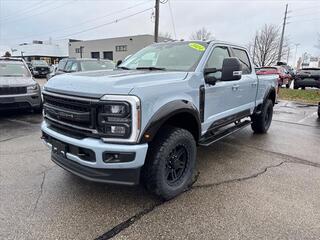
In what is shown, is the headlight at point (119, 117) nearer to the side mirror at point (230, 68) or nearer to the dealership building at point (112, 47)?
the side mirror at point (230, 68)

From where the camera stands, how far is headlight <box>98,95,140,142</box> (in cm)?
250

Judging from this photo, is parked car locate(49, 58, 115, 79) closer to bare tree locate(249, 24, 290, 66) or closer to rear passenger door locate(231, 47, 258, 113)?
rear passenger door locate(231, 47, 258, 113)

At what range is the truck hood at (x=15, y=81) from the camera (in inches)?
268

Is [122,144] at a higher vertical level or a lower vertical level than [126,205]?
higher

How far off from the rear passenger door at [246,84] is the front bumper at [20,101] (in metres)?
5.46

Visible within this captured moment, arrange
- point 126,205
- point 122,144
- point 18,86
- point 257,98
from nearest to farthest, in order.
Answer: point 122,144 < point 126,205 < point 257,98 < point 18,86

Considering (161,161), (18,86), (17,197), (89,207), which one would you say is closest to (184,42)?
(161,161)

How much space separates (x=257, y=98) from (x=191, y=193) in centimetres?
308

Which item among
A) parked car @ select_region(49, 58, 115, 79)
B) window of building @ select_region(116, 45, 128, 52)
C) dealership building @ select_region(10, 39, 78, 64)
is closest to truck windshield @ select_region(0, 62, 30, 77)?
parked car @ select_region(49, 58, 115, 79)

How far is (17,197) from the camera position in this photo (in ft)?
10.3

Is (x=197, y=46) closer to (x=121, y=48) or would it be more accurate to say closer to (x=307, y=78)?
(x=307, y=78)

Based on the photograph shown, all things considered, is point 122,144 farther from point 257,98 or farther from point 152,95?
point 257,98

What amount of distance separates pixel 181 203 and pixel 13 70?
7026mm

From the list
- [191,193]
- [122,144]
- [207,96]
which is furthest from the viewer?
[207,96]
